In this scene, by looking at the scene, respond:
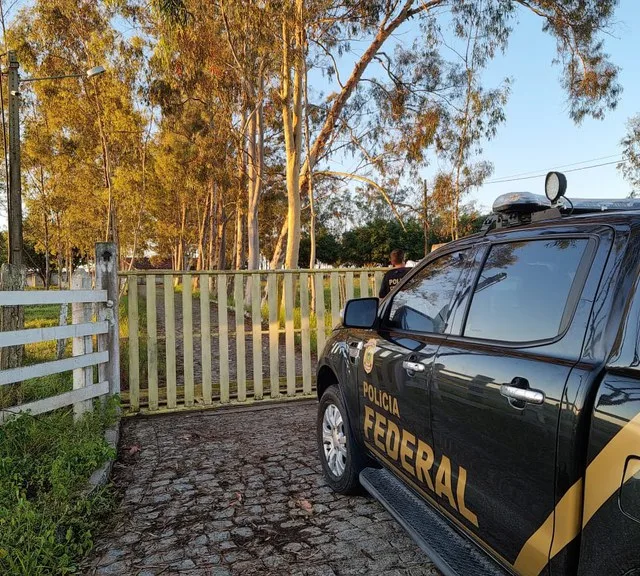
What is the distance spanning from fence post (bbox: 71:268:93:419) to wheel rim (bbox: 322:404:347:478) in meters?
2.43

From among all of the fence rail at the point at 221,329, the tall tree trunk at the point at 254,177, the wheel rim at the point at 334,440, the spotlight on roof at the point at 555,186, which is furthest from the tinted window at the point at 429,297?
the tall tree trunk at the point at 254,177

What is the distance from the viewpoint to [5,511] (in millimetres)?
2877

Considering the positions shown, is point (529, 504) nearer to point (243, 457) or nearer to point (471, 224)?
point (243, 457)

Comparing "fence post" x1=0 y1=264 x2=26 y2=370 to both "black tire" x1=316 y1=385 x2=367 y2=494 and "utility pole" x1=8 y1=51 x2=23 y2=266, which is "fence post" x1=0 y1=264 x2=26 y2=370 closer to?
"utility pole" x1=8 y1=51 x2=23 y2=266

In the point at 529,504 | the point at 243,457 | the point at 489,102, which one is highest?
the point at 489,102

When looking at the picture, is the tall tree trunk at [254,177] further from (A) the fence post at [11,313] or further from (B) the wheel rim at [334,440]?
(B) the wheel rim at [334,440]

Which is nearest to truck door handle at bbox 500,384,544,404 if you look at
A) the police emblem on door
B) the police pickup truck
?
the police pickup truck

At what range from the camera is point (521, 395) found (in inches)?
67.0

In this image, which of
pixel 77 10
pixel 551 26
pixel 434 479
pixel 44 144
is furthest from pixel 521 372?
pixel 44 144

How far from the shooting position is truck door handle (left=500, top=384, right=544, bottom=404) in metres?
1.63

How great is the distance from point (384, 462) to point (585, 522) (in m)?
1.64

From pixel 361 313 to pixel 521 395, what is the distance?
1.66 meters

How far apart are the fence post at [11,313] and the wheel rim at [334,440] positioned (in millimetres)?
3690

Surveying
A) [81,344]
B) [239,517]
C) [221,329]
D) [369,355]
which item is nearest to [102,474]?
[239,517]
